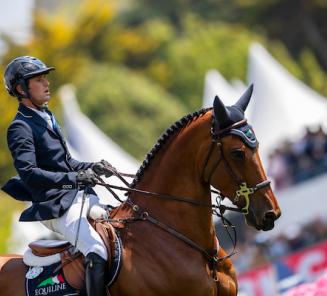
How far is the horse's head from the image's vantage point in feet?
26.8

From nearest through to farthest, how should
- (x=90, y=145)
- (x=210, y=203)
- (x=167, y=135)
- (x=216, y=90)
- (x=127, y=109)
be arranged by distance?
(x=210, y=203) → (x=167, y=135) → (x=90, y=145) → (x=216, y=90) → (x=127, y=109)

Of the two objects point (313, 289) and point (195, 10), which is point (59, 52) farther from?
point (313, 289)

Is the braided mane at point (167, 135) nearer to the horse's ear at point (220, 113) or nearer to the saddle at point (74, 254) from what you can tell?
the horse's ear at point (220, 113)

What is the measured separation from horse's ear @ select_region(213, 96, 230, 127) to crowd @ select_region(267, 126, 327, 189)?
13616 millimetres

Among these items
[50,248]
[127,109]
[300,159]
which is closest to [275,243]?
[300,159]

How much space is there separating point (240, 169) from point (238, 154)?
0.13 m

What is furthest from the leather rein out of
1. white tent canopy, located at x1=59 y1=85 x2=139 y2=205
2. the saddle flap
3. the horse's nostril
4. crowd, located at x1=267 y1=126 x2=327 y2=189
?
white tent canopy, located at x1=59 y1=85 x2=139 y2=205

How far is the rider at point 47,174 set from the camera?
8289 mm

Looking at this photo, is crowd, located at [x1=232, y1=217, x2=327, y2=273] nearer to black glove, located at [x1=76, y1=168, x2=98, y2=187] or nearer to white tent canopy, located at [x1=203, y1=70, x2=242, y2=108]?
white tent canopy, located at [x1=203, y1=70, x2=242, y2=108]

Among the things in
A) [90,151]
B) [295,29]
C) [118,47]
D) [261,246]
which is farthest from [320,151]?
[295,29]

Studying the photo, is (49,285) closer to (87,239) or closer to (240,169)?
(87,239)

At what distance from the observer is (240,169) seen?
27.1 ft

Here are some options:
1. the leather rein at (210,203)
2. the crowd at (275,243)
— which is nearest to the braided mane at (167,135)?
the leather rein at (210,203)

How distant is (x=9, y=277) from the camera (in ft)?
28.9
